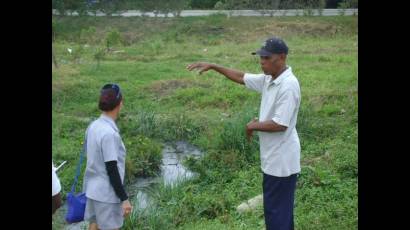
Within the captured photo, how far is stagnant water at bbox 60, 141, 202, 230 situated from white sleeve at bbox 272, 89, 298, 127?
222 cm

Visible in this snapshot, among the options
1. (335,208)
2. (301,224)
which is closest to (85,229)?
(301,224)

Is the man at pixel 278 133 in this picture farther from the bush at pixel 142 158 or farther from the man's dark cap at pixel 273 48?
the bush at pixel 142 158

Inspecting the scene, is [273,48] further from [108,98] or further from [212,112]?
[212,112]

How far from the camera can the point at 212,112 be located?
10.1 meters

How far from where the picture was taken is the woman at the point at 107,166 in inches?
149

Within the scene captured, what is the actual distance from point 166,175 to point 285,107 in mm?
3709

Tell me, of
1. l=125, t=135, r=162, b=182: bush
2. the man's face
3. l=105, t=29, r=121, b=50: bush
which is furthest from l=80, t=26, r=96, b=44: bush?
the man's face

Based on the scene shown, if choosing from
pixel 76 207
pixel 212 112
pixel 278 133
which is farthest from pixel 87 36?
pixel 278 133

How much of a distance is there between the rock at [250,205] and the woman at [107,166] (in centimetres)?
197

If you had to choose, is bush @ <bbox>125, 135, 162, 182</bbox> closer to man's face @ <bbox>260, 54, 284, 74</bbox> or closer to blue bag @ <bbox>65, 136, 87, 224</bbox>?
blue bag @ <bbox>65, 136, 87, 224</bbox>

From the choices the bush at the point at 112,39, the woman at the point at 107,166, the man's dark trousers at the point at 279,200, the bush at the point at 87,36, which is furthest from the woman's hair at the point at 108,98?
the bush at the point at 87,36

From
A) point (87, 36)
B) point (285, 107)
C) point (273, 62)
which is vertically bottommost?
point (285, 107)

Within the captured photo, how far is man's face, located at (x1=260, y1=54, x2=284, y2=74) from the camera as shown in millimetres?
4121
